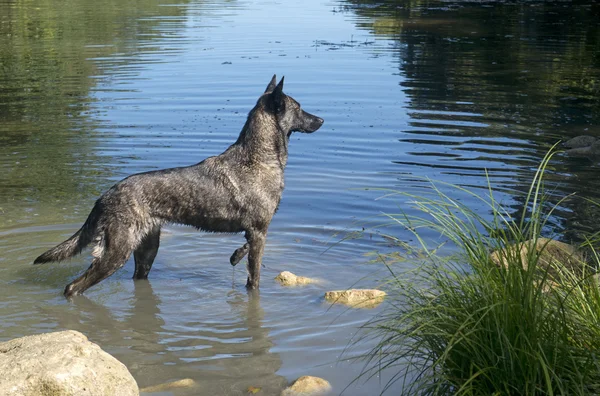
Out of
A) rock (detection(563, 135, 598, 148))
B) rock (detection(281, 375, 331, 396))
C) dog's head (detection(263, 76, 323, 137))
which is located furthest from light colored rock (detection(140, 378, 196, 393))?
rock (detection(563, 135, 598, 148))

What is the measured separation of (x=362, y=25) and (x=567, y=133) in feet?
59.4

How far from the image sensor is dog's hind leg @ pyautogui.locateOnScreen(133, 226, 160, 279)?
8.52m

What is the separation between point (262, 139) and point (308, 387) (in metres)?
3.11

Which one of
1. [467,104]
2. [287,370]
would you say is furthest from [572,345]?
[467,104]

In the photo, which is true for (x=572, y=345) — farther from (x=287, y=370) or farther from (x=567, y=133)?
(x=567, y=133)

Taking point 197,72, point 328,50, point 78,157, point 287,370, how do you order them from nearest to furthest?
1. point 287,370
2. point 78,157
3. point 197,72
4. point 328,50

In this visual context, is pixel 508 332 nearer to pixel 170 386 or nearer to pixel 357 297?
pixel 170 386

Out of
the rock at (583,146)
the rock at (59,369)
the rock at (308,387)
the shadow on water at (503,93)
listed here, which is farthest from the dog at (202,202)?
the rock at (583,146)

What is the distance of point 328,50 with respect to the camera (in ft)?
82.1

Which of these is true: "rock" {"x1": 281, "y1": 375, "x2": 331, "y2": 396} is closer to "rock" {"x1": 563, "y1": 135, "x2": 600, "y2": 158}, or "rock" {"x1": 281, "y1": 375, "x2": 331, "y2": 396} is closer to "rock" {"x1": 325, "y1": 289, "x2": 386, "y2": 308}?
"rock" {"x1": 325, "y1": 289, "x2": 386, "y2": 308}

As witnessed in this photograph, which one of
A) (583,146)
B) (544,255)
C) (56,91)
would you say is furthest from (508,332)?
(56,91)

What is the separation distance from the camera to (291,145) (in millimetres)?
14734

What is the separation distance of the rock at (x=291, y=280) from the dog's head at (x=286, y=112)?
1512 mm

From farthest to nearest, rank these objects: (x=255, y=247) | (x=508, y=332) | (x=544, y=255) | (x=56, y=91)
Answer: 1. (x=56, y=91)
2. (x=255, y=247)
3. (x=544, y=255)
4. (x=508, y=332)
